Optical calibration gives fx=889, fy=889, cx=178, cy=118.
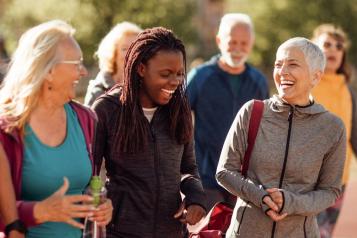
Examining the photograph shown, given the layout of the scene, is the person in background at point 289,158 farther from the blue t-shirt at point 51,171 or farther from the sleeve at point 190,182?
the blue t-shirt at point 51,171

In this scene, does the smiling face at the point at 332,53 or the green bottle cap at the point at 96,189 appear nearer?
the green bottle cap at the point at 96,189

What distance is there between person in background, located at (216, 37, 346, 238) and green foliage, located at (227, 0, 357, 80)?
30.0 meters

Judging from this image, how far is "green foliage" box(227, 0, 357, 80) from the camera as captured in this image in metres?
35.3

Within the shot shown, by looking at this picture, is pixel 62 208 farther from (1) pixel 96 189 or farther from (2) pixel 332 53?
(2) pixel 332 53

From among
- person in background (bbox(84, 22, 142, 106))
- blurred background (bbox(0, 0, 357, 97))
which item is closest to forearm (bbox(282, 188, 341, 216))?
person in background (bbox(84, 22, 142, 106))

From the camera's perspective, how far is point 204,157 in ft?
23.5

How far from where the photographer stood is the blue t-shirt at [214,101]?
716cm

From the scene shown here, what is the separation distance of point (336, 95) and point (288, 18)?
Answer: 28.2m

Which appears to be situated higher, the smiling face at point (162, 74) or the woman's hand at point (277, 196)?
the smiling face at point (162, 74)

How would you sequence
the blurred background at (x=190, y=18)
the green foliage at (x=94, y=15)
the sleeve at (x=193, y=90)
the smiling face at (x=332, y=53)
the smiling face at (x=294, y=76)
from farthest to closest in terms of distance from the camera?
the blurred background at (x=190, y=18) → the green foliage at (x=94, y=15) → the smiling face at (x=332, y=53) → the sleeve at (x=193, y=90) → the smiling face at (x=294, y=76)

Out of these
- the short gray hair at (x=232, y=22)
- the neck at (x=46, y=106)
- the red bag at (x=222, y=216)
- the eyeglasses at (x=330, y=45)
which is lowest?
the red bag at (x=222, y=216)

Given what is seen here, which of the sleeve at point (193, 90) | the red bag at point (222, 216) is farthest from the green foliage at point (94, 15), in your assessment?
the red bag at point (222, 216)

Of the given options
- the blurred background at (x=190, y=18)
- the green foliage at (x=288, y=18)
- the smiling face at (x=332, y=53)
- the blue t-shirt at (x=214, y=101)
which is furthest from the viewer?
the green foliage at (x=288, y=18)

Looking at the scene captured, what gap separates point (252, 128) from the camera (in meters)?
4.88
